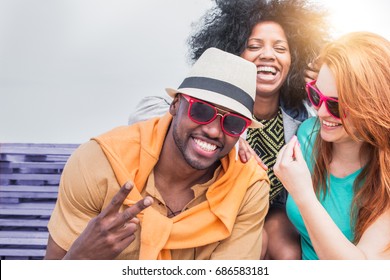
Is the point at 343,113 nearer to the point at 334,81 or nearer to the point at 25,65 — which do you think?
the point at 334,81

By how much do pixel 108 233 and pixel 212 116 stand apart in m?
0.59

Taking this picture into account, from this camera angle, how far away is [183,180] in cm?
212

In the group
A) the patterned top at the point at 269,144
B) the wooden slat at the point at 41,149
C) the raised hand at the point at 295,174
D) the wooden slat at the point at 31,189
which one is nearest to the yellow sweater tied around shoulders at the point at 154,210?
the raised hand at the point at 295,174

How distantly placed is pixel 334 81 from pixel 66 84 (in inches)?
52.3

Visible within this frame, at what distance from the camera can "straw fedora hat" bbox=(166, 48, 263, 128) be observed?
192 cm

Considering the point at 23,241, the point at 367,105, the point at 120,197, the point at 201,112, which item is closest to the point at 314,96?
the point at 367,105

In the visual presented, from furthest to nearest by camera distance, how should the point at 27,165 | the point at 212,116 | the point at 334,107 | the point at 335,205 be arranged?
the point at 27,165 < the point at 335,205 < the point at 334,107 < the point at 212,116

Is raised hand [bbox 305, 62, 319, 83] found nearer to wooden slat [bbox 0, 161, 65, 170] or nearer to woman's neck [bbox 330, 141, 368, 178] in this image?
woman's neck [bbox 330, 141, 368, 178]

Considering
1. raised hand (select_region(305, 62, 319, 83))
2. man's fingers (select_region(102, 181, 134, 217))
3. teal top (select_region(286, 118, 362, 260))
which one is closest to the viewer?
man's fingers (select_region(102, 181, 134, 217))

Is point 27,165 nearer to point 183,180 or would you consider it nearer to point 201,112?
point 183,180

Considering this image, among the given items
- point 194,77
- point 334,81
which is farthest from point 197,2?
point 334,81

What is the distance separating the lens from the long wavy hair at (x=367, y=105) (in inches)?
78.2

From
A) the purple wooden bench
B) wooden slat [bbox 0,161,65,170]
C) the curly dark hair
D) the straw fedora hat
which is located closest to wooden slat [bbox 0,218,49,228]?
the purple wooden bench

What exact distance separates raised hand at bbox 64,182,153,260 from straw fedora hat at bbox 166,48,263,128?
507 millimetres
